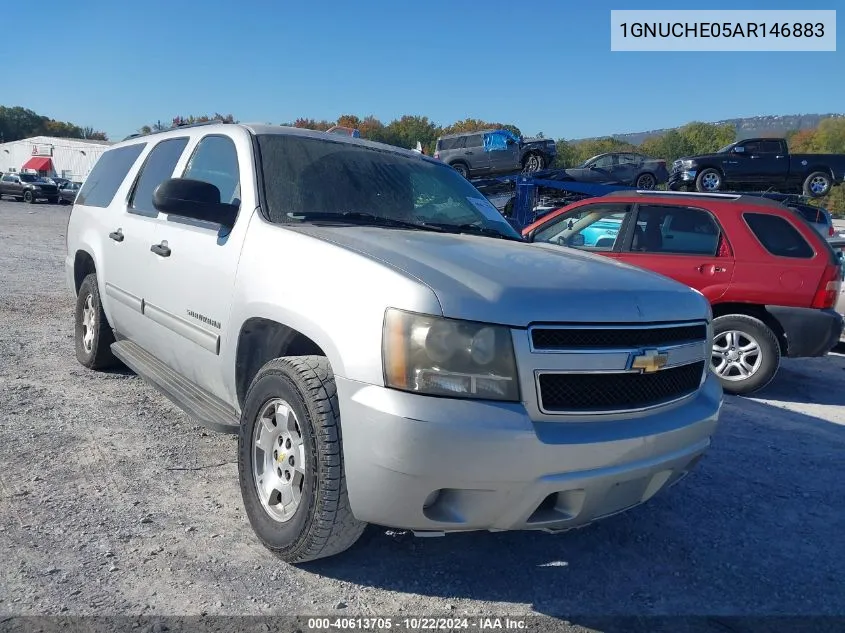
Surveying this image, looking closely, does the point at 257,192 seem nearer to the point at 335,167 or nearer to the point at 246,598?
the point at 335,167

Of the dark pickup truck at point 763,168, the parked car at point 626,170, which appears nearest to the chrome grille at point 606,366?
the parked car at point 626,170

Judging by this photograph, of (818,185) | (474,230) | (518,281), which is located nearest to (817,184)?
(818,185)

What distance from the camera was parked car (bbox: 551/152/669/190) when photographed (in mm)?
20250

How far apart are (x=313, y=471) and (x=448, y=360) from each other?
0.70m

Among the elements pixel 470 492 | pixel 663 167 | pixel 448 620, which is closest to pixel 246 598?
pixel 448 620

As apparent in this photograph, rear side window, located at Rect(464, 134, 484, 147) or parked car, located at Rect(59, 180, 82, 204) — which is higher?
rear side window, located at Rect(464, 134, 484, 147)

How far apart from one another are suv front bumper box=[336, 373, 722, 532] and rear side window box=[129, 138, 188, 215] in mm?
2585

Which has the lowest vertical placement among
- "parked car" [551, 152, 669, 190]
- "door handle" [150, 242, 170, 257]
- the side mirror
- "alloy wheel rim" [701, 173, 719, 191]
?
"door handle" [150, 242, 170, 257]

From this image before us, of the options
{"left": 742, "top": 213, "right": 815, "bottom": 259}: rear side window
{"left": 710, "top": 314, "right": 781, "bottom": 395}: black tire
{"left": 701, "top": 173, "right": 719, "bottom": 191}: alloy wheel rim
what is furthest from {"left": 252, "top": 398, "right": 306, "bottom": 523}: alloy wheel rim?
{"left": 701, "top": 173, "right": 719, "bottom": 191}: alloy wheel rim

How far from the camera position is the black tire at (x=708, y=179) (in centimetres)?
1956

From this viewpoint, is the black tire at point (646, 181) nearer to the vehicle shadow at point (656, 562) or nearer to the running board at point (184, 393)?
the vehicle shadow at point (656, 562)

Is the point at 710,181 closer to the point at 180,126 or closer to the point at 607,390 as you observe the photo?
the point at 180,126

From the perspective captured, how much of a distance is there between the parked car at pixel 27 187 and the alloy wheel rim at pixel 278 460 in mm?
41629

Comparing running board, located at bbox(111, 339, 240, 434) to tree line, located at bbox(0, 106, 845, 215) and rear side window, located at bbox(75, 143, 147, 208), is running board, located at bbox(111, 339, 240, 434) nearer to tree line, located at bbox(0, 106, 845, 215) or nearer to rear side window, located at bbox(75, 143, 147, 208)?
rear side window, located at bbox(75, 143, 147, 208)
